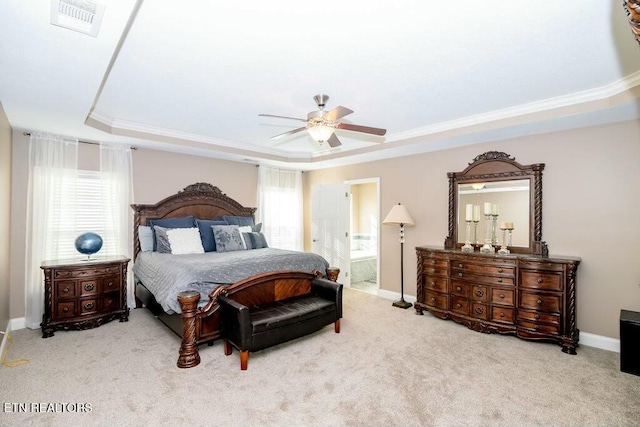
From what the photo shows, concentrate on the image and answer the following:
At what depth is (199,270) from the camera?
3.07 m

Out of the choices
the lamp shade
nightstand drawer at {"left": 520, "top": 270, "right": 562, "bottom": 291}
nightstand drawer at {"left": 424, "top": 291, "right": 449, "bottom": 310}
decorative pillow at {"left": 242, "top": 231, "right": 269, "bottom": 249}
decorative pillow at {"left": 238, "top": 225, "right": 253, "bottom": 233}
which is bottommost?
nightstand drawer at {"left": 424, "top": 291, "right": 449, "bottom": 310}

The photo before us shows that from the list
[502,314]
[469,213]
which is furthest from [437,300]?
[469,213]

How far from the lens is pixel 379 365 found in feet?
9.42

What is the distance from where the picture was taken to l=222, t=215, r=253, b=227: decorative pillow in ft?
17.4

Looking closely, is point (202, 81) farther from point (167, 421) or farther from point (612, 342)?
point (612, 342)

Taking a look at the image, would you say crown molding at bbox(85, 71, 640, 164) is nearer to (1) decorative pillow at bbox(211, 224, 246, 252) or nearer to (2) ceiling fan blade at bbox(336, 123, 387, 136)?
(1) decorative pillow at bbox(211, 224, 246, 252)

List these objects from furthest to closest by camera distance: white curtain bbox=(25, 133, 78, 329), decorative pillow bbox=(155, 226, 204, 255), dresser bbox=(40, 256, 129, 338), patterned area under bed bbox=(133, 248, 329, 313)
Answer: decorative pillow bbox=(155, 226, 204, 255) < white curtain bbox=(25, 133, 78, 329) < dresser bbox=(40, 256, 129, 338) < patterned area under bed bbox=(133, 248, 329, 313)

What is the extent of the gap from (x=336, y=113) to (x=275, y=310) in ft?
6.77

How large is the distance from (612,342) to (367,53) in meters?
3.87

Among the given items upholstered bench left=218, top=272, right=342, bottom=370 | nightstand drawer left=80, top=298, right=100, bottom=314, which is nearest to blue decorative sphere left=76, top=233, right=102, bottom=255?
nightstand drawer left=80, top=298, right=100, bottom=314

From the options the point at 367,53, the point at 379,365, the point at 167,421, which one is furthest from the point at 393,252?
the point at 167,421

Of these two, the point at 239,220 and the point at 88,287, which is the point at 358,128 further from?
the point at 88,287

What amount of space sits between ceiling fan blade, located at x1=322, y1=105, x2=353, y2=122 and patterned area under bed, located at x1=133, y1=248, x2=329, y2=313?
1789 millimetres

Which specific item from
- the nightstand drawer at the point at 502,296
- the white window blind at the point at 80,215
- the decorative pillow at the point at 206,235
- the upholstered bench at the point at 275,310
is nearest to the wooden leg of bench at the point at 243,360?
the upholstered bench at the point at 275,310
